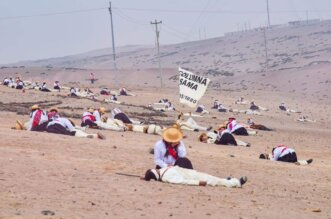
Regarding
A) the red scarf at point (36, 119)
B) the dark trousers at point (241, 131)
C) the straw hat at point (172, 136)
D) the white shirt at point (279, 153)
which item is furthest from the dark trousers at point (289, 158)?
the dark trousers at point (241, 131)

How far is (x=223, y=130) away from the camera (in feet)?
83.6

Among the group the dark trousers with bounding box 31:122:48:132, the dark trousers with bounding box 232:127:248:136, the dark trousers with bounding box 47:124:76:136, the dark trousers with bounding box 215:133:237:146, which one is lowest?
the dark trousers with bounding box 215:133:237:146

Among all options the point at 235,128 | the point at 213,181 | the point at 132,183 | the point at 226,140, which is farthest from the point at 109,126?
the point at 132,183

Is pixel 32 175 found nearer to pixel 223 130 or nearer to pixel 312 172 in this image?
pixel 312 172

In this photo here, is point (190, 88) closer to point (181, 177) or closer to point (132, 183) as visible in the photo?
point (181, 177)

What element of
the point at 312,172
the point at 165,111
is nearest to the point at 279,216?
the point at 312,172

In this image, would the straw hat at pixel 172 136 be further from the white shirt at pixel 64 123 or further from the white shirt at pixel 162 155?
the white shirt at pixel 64 123

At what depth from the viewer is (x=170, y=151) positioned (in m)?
14.7

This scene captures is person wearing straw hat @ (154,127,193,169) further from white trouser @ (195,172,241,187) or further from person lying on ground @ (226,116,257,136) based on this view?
person lying on ground @ (226,116,257,136)

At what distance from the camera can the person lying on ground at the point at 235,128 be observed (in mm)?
28625

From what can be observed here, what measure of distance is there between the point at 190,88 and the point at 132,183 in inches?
472

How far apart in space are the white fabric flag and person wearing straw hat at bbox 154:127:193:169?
10.6 meters

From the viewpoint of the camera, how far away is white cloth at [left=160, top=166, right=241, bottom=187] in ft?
46.4

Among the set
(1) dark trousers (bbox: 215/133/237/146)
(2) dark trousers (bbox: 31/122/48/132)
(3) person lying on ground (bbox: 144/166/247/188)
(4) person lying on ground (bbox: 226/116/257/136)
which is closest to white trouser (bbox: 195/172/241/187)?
(3) person lying on ground (bbox: 144/166/247/188)
